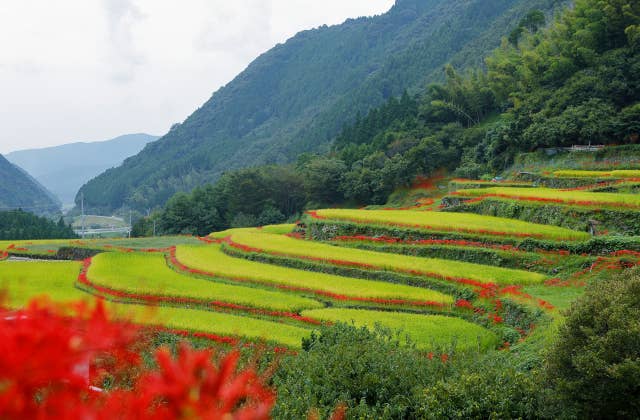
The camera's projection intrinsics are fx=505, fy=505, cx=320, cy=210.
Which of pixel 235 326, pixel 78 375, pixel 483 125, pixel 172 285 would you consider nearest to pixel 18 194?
pixel 483 125

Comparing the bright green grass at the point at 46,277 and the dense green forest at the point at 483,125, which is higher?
the dense green forest at the point at 483,125

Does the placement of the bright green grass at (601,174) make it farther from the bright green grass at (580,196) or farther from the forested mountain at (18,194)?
the forested mountain at (18,194)

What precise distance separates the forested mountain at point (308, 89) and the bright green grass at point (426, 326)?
184 feet

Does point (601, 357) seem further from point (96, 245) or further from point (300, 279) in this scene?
point (96, 245)

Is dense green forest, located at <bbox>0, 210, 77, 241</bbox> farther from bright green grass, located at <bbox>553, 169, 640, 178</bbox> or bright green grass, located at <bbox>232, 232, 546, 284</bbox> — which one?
bright green grass, located at <bbox>553, 169, 640, 178</bbox>

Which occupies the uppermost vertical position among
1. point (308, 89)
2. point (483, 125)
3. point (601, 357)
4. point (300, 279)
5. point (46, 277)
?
point (308, 89)

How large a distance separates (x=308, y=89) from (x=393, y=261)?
376ft

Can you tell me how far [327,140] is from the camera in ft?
266

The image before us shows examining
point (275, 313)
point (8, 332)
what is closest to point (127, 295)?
point (275, 313)

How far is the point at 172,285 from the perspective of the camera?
50.2 ft

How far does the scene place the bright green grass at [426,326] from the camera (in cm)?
1035

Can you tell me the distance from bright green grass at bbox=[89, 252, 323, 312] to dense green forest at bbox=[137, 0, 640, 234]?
19.7 m

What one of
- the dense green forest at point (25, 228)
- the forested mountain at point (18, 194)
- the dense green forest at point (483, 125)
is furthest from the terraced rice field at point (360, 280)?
the forested mountain at point (18, 194)

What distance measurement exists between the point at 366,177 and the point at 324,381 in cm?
3395
